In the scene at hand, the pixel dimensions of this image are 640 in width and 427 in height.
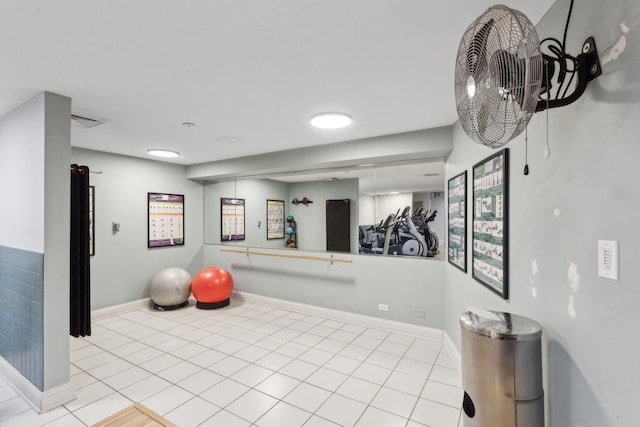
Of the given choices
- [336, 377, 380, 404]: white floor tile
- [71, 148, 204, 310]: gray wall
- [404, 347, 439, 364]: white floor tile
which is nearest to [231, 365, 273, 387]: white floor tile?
[336, 377, 380, 404]: white floor tile

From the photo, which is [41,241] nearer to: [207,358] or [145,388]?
[145,388]

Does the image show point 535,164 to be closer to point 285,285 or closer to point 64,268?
point 64,268

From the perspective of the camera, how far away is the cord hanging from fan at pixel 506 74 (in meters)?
1.00

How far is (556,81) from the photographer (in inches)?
51.3

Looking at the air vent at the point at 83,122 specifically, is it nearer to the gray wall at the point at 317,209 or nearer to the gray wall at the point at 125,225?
the gray wall at the point at 125,225

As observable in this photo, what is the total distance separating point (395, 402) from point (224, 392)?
1.42 m

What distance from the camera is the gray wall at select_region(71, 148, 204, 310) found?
436cm

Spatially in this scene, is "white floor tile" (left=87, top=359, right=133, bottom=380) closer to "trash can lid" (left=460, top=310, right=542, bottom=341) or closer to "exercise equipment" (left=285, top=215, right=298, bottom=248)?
"exercise equipment" (left=285, top=215, right=298, bottom=248)

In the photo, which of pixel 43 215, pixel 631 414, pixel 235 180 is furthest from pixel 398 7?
pixel 235 180

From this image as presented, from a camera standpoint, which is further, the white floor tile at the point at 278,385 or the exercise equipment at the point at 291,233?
the exercise equipment at the point at 291,233

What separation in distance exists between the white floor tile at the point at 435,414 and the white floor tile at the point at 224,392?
1409 mm

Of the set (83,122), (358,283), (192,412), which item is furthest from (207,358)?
(83,122)

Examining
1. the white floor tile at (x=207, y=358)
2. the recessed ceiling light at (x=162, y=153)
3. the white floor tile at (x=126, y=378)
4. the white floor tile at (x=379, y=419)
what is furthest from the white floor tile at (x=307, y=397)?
the recessed ceiling light at (x=162, y=153)

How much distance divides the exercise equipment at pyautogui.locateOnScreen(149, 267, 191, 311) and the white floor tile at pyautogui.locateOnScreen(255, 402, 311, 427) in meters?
3.07
